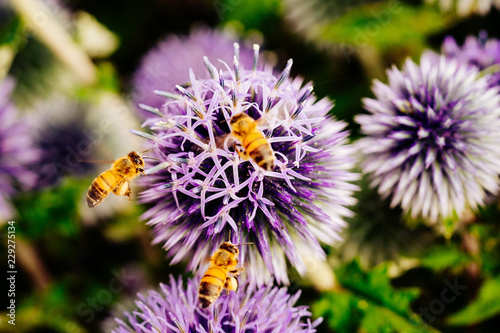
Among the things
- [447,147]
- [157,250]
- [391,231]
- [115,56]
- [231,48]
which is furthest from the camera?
[115,56]

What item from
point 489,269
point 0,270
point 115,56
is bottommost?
point 0,270

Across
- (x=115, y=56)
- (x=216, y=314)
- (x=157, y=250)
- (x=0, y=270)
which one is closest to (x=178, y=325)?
(x=216, y=314)

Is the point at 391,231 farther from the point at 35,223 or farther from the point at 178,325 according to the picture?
the point at 35,223

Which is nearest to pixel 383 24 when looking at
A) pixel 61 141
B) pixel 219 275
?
pixel 219 275

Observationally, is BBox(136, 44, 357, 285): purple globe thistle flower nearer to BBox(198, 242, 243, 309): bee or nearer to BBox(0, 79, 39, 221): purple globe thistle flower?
BBox(198, 242, 243, 309): bee

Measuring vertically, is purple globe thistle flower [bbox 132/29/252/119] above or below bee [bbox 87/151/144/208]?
above

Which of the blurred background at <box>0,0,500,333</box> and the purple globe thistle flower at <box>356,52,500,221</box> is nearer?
the purple globe thistle flower at <box>356,52,500,221</box>

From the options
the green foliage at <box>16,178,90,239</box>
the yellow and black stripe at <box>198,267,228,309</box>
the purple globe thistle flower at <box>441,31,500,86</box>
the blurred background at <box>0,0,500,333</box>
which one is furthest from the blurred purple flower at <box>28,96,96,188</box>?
the purple globe thistle flower at <box>441,31,500,86</box>
